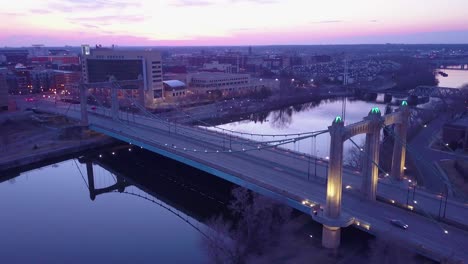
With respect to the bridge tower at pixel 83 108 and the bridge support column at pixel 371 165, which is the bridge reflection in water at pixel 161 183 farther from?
the bridge support column at pixel 371 165

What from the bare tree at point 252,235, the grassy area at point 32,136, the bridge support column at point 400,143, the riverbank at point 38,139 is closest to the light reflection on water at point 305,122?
the bridge support column at point 400,143

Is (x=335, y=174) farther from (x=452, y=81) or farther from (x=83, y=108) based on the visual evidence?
(x=452, y=81)

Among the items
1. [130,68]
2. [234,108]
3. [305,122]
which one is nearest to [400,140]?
[305,122]

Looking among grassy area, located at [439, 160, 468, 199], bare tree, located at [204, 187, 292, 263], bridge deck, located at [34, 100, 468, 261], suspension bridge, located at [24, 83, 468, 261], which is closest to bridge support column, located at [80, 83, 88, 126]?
bridge deck, located at [34, 100, 468, 261]

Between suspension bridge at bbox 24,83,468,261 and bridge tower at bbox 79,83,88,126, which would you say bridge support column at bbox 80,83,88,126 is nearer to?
bridge tower at bbox 79,83,88,126

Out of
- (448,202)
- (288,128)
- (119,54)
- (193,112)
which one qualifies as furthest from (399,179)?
(119,54)

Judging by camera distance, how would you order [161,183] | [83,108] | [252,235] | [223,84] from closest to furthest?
[252,235]
[161,183]
[83,108]
[223,84]
